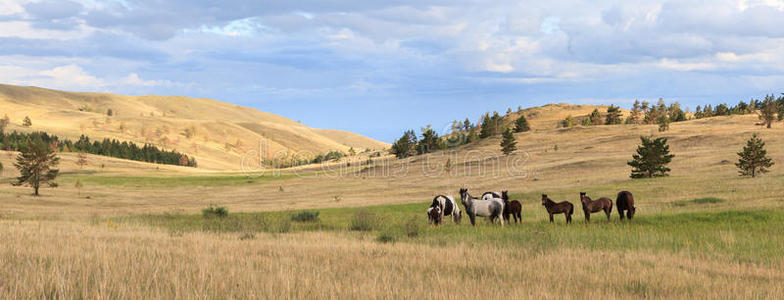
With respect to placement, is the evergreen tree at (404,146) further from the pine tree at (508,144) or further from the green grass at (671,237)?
the green grass at (671,237)

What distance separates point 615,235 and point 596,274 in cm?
688

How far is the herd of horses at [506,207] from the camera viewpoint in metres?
17.2

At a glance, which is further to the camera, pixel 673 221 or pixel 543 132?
pixel 543 132

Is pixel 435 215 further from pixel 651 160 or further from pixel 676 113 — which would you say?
pixel 676 113

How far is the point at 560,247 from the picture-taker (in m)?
10.6

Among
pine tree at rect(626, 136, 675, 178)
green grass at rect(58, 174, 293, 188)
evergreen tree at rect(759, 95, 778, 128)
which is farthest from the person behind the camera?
evergreen tree at rect(759, 95, 778, 128)

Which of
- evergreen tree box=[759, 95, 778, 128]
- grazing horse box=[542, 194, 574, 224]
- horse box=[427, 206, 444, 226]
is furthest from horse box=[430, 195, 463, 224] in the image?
evergreen tree box=[759, 95, 778, 128]

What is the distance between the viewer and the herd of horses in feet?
56.4

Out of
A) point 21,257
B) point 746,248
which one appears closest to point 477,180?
point 746,248

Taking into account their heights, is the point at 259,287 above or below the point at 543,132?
below

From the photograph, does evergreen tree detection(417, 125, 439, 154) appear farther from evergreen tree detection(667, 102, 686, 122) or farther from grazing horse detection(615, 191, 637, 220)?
grazing horse detection(615, 191, 637, 220)

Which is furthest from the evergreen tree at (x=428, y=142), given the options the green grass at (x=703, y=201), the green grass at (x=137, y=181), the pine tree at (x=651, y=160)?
the green grass at (x=703, y=201)

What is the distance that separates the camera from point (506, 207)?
63.7 feet

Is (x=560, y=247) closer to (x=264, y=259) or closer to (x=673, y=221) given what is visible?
(x=264, y=259)
